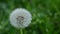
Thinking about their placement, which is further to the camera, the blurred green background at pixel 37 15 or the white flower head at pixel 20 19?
the blurred green background at pixel 37 15

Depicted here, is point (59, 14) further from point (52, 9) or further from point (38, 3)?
point (38, 3)

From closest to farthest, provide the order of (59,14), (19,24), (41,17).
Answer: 1. (19,24)
2. (41,17)
3. (59,14)

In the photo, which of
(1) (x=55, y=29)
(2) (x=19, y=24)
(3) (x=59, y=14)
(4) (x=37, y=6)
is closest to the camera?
(2) (x=19, y=24)

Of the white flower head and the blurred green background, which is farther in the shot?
the blurred green background

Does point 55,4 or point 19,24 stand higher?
point 55,4

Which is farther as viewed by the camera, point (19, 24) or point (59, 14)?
point (59, 14)

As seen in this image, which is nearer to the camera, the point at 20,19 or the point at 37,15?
the point at 20,19

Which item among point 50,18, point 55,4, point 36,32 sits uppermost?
point 55,4

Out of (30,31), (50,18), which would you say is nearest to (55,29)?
(50,18)
